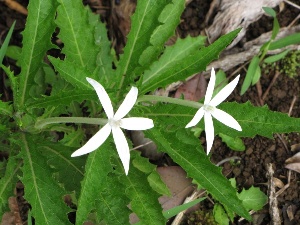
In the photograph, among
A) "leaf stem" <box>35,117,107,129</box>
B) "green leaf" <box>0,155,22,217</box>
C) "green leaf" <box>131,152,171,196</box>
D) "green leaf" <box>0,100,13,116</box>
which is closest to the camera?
"leaf stem" <box>35,117,107,129</box>

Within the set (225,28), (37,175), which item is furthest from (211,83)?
(225,28)

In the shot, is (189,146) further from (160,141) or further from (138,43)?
(138,43)

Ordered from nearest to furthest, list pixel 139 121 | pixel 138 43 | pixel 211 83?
pixel 139 121 < pixel 211 83 < pixel 138 43

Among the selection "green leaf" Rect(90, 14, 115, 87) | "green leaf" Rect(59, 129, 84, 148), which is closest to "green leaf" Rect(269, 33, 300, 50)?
"green leaf" Rect(90, 14, 115, 87)

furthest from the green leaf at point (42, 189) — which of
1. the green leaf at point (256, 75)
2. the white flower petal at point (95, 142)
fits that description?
the green leaf at point (256, 75)

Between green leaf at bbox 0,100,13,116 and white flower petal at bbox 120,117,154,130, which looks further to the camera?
green leaf at bbox 0,100,13,116

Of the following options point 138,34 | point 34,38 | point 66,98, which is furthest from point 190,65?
point 34,38

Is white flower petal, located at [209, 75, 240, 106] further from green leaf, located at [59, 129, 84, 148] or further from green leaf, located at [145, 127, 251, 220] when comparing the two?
green leaf, located at [59, 129, 84, 148]
